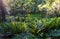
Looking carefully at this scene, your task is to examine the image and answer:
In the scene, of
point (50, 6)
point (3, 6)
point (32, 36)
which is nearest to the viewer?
point (32, 36)

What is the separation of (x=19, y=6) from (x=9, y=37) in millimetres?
4725

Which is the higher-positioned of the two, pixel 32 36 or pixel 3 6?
pixel 3 6

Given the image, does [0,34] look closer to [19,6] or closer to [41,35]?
[41,35]

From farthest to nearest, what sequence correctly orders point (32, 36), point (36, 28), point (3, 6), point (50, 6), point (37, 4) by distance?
point (37, 4)
point (50, 6)
point (3, 6)
point (36, 28)
point (32, 36)

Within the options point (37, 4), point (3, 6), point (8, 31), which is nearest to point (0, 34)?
point (8, 31)

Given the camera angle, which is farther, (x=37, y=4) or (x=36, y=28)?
(x=37, y=4)

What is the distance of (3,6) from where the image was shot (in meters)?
10.8

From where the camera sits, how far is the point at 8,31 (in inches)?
313

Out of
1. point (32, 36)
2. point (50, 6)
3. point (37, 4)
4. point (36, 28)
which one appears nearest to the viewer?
point (32, 36)

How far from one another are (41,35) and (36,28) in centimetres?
45

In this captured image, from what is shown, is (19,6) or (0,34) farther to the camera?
(19,6)

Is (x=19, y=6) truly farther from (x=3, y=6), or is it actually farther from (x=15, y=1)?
(x=3, y=6)

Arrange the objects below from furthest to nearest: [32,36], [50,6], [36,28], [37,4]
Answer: [37,4] → [50,6] → [36,28] → [32,36]

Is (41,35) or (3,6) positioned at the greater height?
(3,6)
